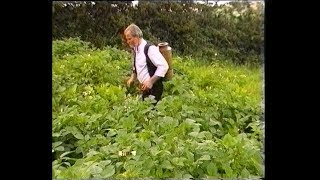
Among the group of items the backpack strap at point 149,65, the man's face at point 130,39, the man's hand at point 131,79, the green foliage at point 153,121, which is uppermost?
the man's face at point 130,39

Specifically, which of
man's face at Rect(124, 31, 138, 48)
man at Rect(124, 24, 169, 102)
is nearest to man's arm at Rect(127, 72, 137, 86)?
man at Rect(124, 24, 169, 102)

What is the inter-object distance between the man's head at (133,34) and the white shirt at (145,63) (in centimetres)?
3

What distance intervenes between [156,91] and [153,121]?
0.40 ft

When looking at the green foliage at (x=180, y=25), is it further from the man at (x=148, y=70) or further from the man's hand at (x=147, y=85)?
the man's hand at (x=147, y=85)

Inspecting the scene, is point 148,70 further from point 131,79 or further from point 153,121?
point 153,121

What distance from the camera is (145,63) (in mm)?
1867

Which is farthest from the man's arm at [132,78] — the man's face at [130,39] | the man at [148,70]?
the man's face at [130,39]

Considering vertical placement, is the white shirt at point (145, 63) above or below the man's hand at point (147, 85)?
above

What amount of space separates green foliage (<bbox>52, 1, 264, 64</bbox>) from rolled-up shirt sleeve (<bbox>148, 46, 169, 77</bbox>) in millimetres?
48

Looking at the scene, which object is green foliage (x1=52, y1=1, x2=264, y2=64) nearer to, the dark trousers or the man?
the man

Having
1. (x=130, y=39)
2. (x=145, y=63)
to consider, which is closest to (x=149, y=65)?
(x=145, y=63)

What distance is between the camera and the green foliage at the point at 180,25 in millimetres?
1821
